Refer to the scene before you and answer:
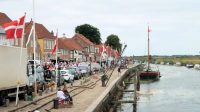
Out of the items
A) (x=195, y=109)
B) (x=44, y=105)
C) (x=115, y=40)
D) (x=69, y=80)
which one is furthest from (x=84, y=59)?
(x=44, y=105)

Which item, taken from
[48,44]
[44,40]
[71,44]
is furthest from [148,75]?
[71,44]

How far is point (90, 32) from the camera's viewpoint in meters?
162

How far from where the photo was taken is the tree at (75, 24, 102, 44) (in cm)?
15962

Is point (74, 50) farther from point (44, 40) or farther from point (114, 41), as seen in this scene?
point (114, 41)

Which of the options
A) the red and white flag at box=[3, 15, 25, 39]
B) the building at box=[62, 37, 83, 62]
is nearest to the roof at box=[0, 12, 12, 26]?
the building at box=[62, 37, 83, 62]

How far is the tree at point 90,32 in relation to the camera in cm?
15962

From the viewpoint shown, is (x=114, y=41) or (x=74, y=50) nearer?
(x=74, y=50)

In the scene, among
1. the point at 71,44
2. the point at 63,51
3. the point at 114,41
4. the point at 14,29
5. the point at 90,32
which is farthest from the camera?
the point at 114,41

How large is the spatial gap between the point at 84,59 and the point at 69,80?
8390cm

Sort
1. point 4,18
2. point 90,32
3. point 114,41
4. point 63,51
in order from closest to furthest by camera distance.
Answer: point 4,18 → point 63,51 → point 90,32 → point 114,41

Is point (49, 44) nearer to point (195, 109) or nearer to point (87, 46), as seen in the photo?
point (87, 46)

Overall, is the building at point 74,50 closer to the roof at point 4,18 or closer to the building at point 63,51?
the building at point 63,51

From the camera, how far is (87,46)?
140250 millimetres

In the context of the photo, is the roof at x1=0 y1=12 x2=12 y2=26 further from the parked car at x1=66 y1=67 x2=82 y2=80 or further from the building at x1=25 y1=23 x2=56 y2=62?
the parked car at x1=66 y1=67 x2=82 y2=80
